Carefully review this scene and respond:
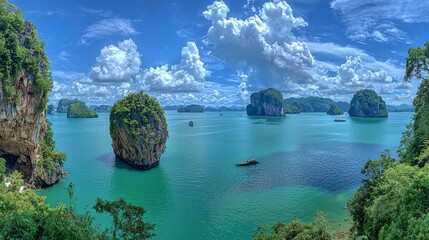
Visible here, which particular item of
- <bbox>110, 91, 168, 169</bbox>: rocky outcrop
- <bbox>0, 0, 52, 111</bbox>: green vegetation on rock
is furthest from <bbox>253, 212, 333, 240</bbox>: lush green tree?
<bbox>110, 91, 168, 169</bbox>: rocky outcrop

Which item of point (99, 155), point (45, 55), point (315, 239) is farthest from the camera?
point (99, 155)

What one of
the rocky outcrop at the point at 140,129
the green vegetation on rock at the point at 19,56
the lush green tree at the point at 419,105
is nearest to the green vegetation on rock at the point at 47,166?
the green vegetation on rock at the point at 19,56

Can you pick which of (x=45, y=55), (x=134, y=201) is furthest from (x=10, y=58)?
(x=134, y=201)

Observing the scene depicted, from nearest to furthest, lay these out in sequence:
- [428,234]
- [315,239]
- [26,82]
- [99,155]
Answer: [428,234], [315,239], [26,82], [99,155]

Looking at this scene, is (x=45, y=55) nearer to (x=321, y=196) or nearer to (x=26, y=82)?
(x=26, y=82)

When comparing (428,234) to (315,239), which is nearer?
(428,234)

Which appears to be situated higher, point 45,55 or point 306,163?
point 45,55

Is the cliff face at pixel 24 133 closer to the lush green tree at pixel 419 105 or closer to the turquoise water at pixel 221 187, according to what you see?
the turquoise water at pixel 221 187

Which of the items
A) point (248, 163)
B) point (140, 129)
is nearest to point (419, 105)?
point (248, 163)
